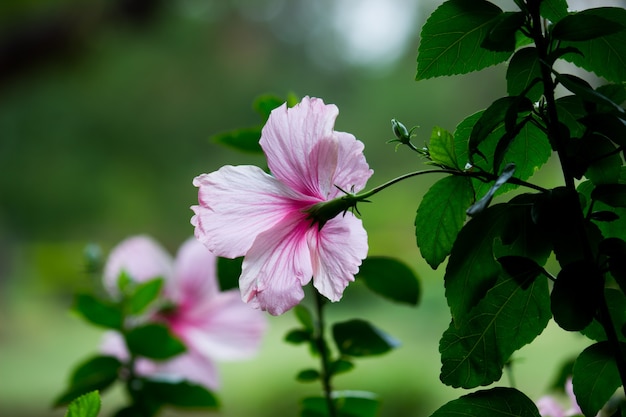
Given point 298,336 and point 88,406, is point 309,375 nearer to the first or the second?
point 298,336

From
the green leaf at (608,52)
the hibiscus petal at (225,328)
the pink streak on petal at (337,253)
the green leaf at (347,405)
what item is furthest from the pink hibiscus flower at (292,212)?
the hibiscus petal at (225,328)

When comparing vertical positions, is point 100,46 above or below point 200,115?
above

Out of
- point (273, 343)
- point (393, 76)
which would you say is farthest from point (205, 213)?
point (393, 76)

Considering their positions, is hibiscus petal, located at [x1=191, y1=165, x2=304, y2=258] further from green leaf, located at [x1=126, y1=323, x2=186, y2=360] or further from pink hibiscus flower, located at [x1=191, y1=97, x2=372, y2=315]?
green leaf, located at [x1=126, y1=323, x2=186, y2=360]

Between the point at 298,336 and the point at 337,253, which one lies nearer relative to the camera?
the point at 337,253

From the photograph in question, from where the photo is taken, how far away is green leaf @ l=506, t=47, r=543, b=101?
292mm

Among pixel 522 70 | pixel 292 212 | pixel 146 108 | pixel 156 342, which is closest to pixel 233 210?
pixel 292 212

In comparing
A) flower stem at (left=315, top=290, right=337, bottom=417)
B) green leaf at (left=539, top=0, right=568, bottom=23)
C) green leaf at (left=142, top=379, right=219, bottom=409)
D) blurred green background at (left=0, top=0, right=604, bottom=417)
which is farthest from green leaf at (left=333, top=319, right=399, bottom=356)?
blurred green background at (left=0, top=0, right=604, bottom=417)

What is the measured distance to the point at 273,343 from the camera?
242cm

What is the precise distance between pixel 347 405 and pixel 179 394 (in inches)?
4.8

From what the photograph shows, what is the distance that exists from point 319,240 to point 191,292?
0.35 meters

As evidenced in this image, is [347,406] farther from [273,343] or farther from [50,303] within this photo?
[50,303]

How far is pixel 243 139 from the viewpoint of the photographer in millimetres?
442

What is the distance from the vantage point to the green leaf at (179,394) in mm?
504
